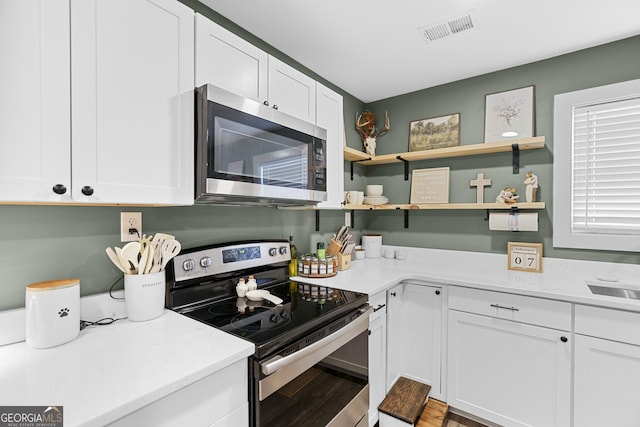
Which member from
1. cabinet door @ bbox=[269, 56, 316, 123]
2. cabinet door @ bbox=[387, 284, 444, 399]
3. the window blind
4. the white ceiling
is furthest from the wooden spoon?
the window blind

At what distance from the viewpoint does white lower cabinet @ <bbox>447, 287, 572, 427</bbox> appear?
1.63m

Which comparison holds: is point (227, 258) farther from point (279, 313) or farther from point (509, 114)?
point (509, 114)

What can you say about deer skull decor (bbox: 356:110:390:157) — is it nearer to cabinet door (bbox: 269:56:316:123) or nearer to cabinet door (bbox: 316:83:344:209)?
cabinet door (bbox: 316:83:344:209)

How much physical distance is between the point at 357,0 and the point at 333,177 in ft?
3.21

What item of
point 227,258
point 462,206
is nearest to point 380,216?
point 462,206

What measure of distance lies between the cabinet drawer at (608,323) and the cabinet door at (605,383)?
0.03 meters

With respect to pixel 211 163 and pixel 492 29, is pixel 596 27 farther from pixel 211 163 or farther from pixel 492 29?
pixel 211 163

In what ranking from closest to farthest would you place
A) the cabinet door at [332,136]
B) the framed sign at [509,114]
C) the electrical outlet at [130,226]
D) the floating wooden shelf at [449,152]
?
the electrical outlet at [130,226]
the cabinet door at [332,136]
the floating wooden shelf at [449,152]
the framed sign at [509,114]

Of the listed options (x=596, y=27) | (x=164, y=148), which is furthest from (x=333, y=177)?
(x=596, y=27)

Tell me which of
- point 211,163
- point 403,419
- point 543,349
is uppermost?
point 211,163

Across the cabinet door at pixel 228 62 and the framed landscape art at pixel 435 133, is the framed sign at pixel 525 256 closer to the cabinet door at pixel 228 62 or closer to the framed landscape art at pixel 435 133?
the framed landscape art at pixel 435 133

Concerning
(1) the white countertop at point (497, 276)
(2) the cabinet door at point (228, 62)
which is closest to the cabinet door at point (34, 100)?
(2) the cabinet door at point (228, 62)

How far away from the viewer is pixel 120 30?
99 cm

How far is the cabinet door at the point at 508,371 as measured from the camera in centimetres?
163
